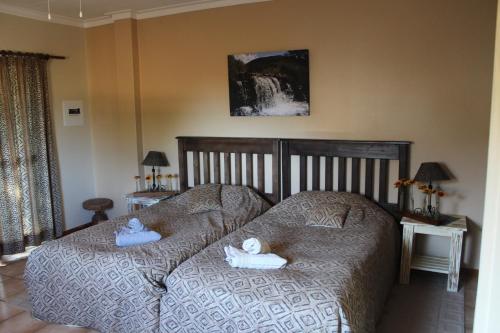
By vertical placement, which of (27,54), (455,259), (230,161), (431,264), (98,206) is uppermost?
(27,54)

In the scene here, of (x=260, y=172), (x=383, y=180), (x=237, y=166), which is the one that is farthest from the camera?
(x=237, y=166)

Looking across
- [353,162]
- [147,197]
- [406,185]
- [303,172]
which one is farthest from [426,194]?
[147,197]

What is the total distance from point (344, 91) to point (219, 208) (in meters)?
1.56

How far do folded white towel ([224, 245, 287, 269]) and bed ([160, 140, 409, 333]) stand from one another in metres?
0.05

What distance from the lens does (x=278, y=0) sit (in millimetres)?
3785

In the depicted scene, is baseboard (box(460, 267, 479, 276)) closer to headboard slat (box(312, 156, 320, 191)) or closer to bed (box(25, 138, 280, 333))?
headboard slat (box(312, 156, 320, 191))

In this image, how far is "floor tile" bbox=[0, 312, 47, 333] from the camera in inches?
107

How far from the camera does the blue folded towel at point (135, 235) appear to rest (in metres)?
2.81

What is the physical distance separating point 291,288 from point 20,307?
218cm

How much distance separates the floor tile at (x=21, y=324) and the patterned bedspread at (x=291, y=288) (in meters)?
1.05

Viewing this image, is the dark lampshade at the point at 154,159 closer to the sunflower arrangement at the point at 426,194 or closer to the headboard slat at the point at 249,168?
the headboard slat at the point at 249,168

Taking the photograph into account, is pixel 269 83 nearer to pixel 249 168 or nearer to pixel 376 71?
pixel 249 168

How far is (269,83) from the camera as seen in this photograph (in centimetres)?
391

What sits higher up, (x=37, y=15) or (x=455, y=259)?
(x=37, y=15)
